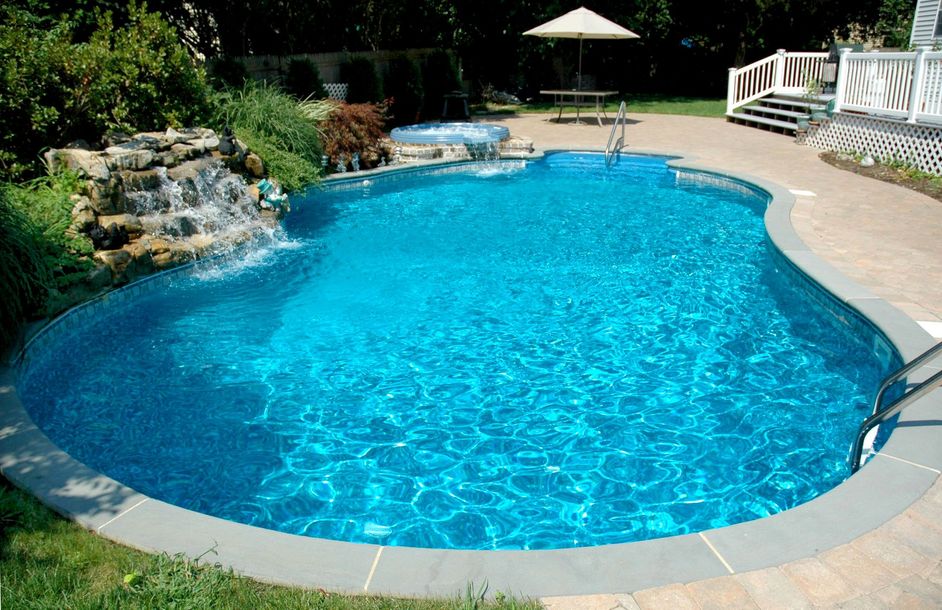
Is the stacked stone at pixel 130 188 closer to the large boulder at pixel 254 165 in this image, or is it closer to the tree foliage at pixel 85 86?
the tree foliage at pixel 85 86

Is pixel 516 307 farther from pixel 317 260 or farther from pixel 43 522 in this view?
pixel 43 522

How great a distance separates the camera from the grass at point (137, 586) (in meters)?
2.77

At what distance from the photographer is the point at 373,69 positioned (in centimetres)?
1728

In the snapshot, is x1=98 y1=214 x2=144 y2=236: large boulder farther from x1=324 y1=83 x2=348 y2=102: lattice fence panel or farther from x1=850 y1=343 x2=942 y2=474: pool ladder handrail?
x1=324 y1=83 x2=348 y2=102: lattice fence panel

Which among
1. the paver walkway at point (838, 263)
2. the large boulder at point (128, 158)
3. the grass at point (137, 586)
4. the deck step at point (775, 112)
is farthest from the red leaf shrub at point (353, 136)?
the grass at point (137, 586)

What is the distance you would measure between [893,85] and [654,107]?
34.1 ft

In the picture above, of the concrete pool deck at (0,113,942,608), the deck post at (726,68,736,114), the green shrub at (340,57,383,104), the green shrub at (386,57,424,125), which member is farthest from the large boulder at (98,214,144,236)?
the deck post at (726,68,736,114)

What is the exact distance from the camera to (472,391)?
5.47m

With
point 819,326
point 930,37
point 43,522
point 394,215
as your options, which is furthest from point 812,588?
point 930,37

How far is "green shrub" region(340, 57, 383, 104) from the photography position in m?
17.1

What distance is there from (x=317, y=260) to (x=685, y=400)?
499 cm

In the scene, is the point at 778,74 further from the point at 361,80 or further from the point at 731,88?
the point at 361,80

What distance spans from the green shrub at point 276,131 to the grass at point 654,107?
10.5m

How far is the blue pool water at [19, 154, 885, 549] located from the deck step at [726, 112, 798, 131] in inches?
330
